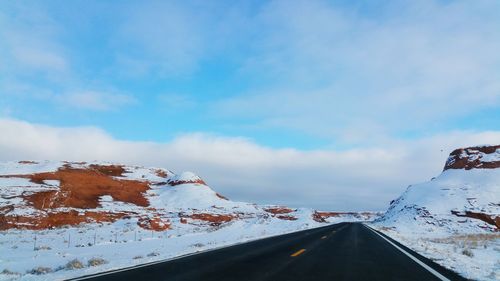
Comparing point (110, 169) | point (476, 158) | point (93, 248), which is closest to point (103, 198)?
point (110, 169)

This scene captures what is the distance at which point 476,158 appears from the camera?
3839 inches

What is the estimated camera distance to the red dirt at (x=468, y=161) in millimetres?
93756

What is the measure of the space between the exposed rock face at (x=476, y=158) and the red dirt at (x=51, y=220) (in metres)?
80.3

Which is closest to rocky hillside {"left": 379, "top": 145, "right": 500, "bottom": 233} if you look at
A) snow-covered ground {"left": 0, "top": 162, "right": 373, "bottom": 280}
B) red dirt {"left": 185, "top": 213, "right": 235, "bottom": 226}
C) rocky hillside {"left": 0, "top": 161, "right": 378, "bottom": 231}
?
rocky hillside {"left": 0, "top": 161, "right": 378, "bottom": 231}

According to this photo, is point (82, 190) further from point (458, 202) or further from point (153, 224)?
point (458, 202)

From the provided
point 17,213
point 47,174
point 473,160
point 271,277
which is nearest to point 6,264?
point 271,277

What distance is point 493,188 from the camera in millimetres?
80688

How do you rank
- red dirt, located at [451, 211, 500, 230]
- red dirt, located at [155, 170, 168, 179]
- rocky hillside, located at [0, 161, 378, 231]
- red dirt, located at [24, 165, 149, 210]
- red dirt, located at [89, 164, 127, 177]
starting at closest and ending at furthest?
rocky hillside, located at [0, 161, 378, 231]
red dirt, located at [24, 165, 149, 210]
red dirt, located at [451, 211, 500, 230]
red dirt, located at [89, 164, 127, 177]
red dirt, located at [155, 170, 168, 179]

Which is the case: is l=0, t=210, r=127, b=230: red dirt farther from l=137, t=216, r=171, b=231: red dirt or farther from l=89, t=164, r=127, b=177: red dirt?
l=89, t=164, r=127, b=177: red dirt

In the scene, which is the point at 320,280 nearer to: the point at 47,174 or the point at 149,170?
the point at 47,174

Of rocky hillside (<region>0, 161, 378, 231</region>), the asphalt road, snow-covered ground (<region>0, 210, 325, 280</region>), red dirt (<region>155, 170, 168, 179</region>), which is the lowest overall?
snow-covered ground (<region>0, 210, 325, 280</region>)

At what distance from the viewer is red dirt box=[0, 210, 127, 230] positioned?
41.7 meters

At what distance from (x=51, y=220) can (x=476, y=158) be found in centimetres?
9034

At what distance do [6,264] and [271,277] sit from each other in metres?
11.7
